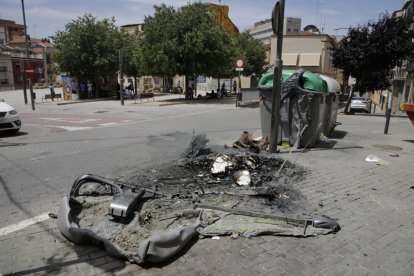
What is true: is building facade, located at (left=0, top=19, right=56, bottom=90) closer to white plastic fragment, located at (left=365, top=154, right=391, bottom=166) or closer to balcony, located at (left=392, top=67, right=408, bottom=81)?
balcony, located at (left=392, top=67, right=408, bottom=81)

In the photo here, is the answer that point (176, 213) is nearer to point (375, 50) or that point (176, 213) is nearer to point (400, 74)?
point (375, 50)

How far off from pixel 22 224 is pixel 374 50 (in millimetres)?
20466

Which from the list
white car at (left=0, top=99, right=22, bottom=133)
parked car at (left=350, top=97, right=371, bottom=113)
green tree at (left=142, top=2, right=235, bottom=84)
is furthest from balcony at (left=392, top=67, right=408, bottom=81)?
white car at (left=0, top=99, right=22, bottom=133)

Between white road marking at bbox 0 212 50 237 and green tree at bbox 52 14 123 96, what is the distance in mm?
26923

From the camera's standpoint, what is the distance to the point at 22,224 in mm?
4352

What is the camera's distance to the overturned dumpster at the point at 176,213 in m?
3.60

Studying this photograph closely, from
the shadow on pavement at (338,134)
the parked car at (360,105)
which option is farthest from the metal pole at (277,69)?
the parked car at (360,105)

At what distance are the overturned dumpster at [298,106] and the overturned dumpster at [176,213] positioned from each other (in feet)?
10.2

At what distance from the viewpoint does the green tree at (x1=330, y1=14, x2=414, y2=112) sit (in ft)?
63.7

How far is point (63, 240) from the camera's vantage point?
12.7 feet

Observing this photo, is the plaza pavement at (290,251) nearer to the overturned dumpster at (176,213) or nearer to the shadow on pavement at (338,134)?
the overturned dumpster at (176,213)

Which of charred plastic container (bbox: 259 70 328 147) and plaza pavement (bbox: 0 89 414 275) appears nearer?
plaza pavement (bbox: 0 89 414 275)

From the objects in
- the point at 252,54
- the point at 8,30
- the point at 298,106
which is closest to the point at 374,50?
the point at 298,106

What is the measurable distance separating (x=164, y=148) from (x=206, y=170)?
10.4 ft
